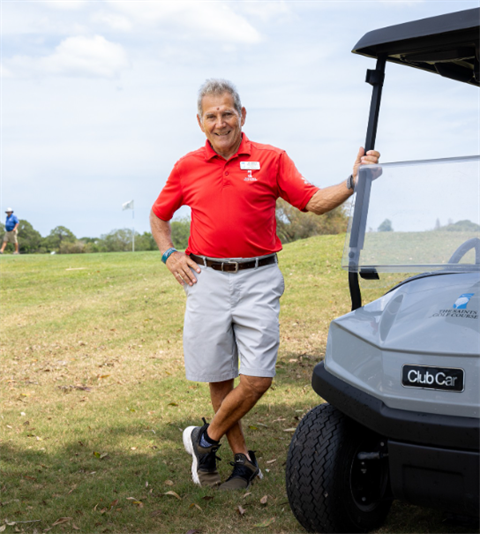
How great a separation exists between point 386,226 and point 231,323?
1108 mm

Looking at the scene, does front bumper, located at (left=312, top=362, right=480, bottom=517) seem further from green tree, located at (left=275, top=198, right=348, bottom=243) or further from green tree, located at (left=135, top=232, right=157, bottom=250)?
green tree, located at (left=135, top=232, right=157, bottom=250)

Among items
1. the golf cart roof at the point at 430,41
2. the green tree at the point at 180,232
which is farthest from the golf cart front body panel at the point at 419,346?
the green tree at the point at 180,232

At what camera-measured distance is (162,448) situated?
4418 millimetres

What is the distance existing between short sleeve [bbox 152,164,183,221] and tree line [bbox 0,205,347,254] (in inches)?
817

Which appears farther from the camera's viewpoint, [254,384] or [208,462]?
[208,462]

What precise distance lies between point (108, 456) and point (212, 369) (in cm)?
125

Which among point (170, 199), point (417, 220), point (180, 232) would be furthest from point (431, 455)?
point (180, 232)

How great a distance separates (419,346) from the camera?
2299 mm

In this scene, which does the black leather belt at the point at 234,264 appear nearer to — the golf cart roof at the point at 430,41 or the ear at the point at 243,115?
the ear at the point at 243,115

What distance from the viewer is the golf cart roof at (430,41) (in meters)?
2.72

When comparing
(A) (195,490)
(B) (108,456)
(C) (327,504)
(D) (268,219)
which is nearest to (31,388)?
(B) (108,456)

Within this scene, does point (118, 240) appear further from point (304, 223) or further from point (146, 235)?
point (304, 223)

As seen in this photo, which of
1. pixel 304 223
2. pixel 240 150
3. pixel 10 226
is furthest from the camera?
pixel 304 223

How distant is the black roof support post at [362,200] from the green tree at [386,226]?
3.0 inches
